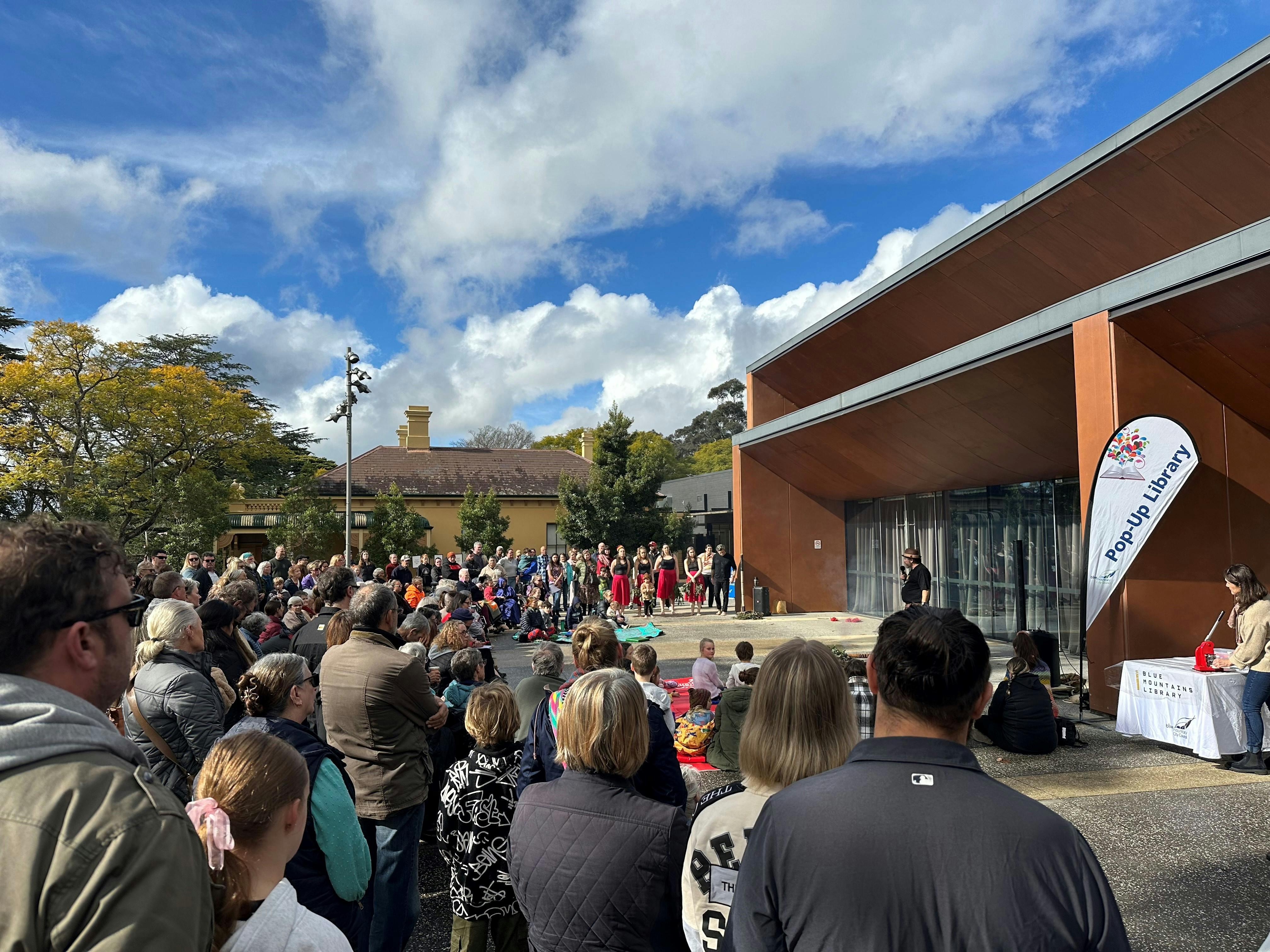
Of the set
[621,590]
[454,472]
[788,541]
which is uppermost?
[454,472]

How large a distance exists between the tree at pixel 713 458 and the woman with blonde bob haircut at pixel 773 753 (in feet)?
174

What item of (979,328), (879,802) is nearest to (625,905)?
(879,802)

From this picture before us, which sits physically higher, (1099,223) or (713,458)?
(713,458)

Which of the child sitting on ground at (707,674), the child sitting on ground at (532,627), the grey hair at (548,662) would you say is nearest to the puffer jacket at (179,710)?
the grey hair at (548,662)

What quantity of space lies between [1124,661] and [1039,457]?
4826 mm

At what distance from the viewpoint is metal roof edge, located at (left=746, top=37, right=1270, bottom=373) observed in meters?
7.66

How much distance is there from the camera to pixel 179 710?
331cm

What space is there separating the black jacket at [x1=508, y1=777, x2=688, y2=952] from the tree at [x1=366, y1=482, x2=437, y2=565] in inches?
1145

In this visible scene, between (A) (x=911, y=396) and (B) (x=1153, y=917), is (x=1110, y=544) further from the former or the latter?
(A) (x=911, y=396)

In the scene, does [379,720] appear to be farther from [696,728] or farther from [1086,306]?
[1086,306]

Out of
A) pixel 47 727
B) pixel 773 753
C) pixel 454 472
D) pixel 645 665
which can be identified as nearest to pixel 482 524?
pixel 454 472

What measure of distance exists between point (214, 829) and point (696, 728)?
577 cm

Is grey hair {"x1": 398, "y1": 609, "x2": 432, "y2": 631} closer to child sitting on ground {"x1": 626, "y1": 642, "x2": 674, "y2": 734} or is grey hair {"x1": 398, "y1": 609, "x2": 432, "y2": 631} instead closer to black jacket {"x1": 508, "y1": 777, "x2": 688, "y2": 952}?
child sitting on ground {"x1": 626, "y1": 642, "x2": 674, "y2": 734}

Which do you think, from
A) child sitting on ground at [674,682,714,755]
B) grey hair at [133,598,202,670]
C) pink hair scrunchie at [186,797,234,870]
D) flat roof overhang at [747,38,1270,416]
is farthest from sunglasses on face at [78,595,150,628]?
flat roof overhang at [747,38,1270,416]
